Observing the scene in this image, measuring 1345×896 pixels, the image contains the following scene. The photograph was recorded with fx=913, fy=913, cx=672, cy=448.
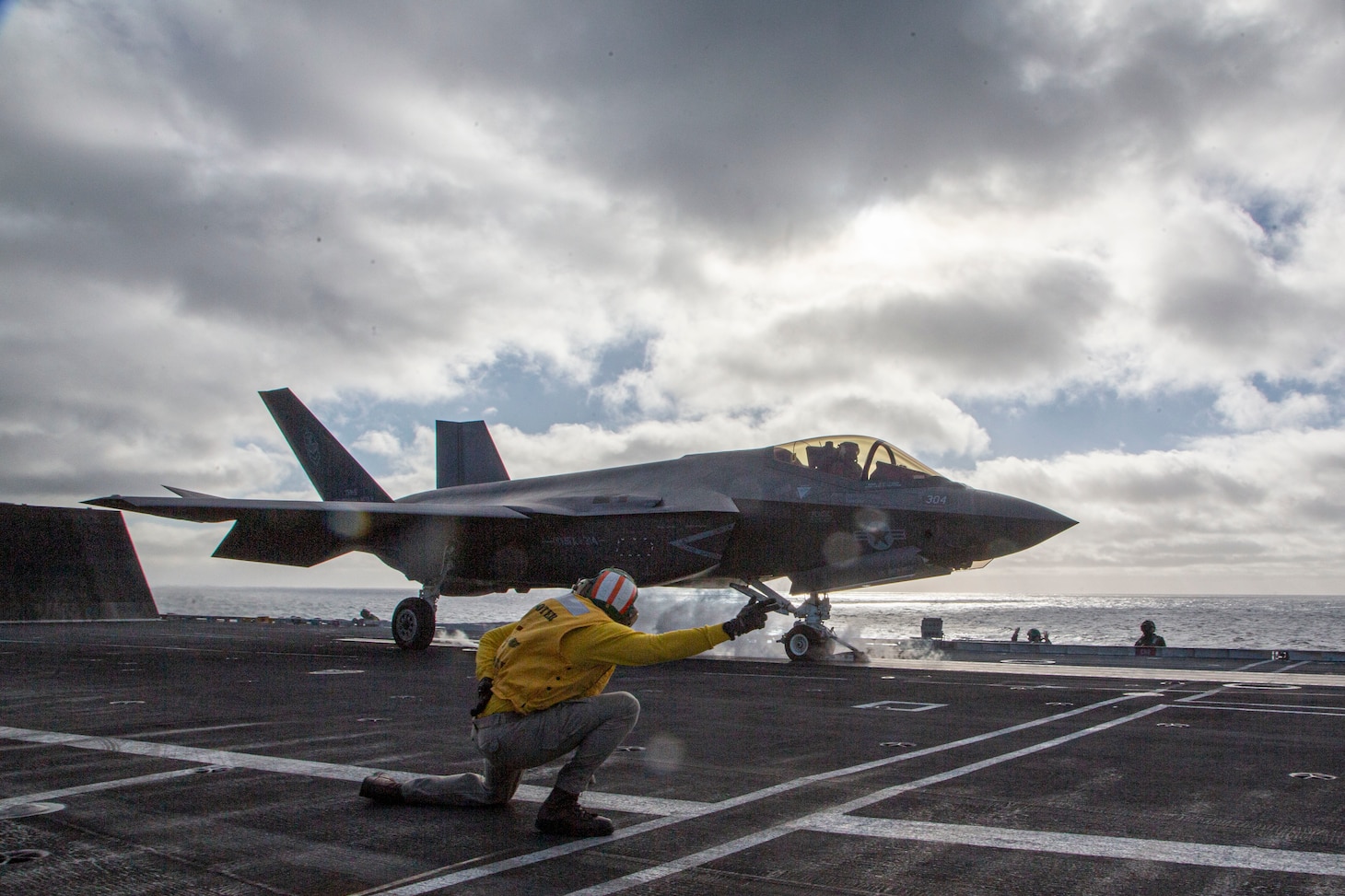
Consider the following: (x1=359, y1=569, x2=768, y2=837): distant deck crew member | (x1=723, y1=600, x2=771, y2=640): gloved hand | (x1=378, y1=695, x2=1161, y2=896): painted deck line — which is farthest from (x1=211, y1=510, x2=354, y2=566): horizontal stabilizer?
(x1=723, y1=600, x2=771, y2=640): gloved hand

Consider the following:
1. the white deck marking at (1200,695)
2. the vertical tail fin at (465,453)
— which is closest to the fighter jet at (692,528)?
the white deck marking at (1200,695)

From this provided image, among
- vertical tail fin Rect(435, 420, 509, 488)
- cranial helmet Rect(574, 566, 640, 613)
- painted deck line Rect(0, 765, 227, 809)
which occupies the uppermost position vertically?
vertical tail fin Rect(435, 420, 509, 488)

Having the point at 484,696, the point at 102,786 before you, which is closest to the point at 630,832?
the point at 484,696

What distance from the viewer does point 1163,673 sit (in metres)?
16.8

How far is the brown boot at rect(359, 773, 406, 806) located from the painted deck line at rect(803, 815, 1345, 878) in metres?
2.41

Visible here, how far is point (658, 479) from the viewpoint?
1955 cm

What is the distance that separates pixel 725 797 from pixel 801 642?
12.2m

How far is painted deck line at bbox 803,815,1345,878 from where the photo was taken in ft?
13.6

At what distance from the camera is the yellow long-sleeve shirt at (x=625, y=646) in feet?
15.2

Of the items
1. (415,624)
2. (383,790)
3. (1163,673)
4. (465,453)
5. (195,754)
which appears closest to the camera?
(383,790)

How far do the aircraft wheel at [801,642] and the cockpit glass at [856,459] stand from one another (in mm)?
3068

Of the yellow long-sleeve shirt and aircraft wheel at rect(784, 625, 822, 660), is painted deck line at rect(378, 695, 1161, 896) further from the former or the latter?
aircraft wheel at rect(784, 625, 822, 660)

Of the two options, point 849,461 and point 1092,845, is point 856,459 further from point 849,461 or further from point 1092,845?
point 1092,845

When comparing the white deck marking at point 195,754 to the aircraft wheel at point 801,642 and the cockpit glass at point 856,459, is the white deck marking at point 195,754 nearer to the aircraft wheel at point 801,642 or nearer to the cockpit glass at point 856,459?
the aircraft wheel at point 801,642
